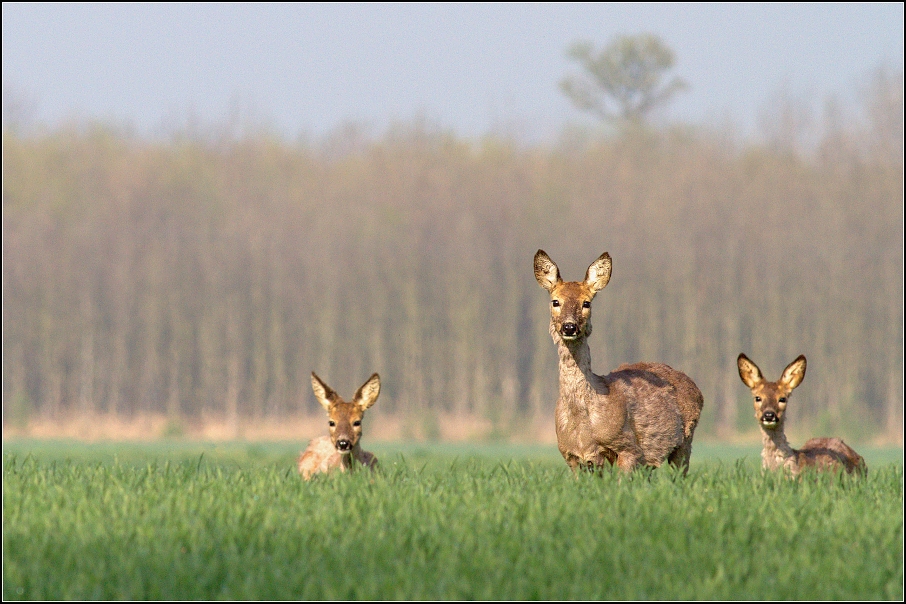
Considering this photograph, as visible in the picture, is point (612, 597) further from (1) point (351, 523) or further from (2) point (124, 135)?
(2) point (124, 135)

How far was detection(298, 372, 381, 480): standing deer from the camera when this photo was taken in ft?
33.7

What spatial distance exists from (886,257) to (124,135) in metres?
20.7

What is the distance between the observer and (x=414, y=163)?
3472cm

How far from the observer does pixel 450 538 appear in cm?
789

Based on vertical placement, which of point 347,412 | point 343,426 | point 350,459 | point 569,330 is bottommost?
point 350,459

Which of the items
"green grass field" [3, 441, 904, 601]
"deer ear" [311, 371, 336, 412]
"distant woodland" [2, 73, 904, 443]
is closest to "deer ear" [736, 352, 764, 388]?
"green grass field" [3, 441, 904, 601]

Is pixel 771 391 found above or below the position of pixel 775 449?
above

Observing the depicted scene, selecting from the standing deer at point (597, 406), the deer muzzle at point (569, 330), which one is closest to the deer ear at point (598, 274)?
the standing deer at point (597, 406)

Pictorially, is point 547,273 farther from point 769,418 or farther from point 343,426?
point 769,418

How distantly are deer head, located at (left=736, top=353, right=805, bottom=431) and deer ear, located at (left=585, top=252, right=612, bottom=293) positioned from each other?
1.70 m

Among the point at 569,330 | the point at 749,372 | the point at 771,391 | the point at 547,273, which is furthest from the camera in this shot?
the point at 749,372

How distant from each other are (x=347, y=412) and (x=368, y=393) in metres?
0.26

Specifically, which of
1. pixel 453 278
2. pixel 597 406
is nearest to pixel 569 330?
pixel 597 406

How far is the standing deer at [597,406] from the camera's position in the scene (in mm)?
9430
